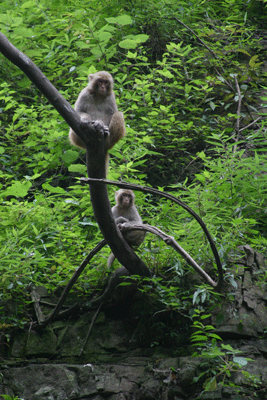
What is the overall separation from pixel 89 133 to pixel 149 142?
2.95 m

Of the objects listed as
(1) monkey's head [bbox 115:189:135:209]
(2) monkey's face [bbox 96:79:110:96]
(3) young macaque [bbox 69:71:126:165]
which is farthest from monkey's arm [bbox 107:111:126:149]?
(1) monkey's head [bbox 115:189:135:209]

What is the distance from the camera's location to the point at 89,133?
326 centimetres

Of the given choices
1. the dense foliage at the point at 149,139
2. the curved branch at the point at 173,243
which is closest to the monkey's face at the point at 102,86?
the dense foliage at the point at 149,139

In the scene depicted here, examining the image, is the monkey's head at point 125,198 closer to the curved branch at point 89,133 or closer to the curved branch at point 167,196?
the curved branch at point 89,133

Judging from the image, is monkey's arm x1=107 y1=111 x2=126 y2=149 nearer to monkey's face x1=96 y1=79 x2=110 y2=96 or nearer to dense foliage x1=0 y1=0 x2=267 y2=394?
monkey's face x1=96 y1=79 x2=110 y2=96

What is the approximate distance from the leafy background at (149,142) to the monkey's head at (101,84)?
4.31 feet

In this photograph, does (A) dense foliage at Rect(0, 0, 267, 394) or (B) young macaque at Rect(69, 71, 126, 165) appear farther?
(A) dense foliage at Rect(0, 0, 267, 394)

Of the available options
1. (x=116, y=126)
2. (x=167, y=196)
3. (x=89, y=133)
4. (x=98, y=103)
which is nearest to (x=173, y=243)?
(x=167, y=196)

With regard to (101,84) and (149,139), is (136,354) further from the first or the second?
(149,139)

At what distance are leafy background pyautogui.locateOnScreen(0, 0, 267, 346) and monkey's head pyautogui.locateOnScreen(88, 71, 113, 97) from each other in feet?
4.31

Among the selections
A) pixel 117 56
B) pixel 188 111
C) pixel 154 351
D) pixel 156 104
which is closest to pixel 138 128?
pixel 156 104

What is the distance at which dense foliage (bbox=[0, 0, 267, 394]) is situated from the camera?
4.81m

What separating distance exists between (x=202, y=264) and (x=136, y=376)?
4.39 ft

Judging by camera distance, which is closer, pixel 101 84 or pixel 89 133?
pixel 89 133
